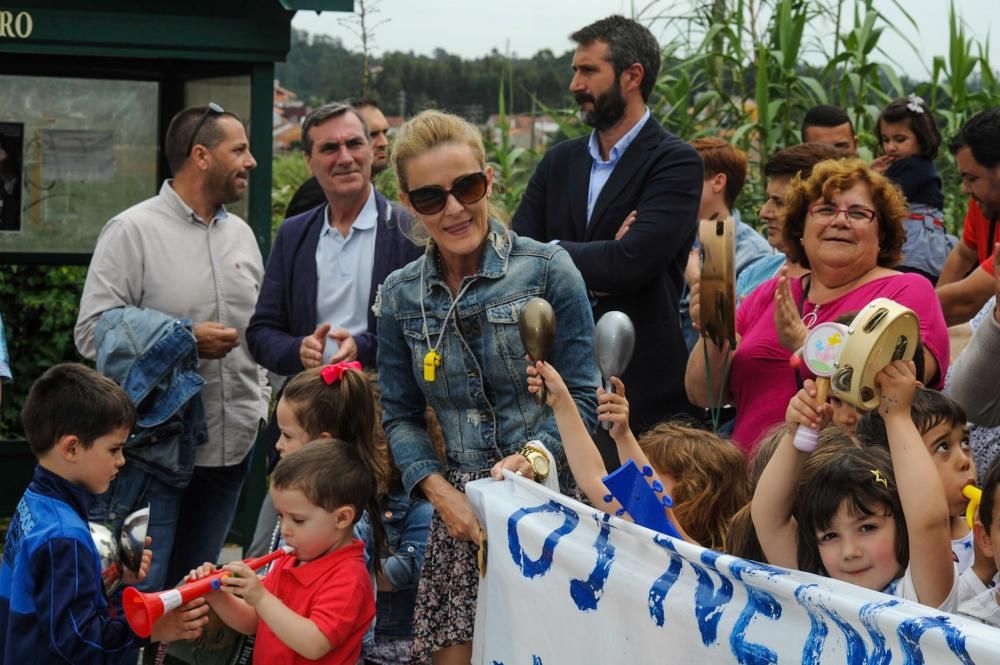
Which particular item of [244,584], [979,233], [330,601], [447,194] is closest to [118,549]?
[244,584]

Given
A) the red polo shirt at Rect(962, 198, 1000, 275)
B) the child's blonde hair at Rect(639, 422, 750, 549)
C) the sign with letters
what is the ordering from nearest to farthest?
the child's blonde hair at Rect(639, 422, 750, 549) → the red polo shirt at Rect(962, 198, 1000, 275) → the sign with letters

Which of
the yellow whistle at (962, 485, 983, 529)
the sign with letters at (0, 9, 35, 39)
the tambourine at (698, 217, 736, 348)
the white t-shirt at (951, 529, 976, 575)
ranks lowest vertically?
the white t-shirt at (951, 529, 976, 575)

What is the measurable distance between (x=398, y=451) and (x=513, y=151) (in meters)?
5.47

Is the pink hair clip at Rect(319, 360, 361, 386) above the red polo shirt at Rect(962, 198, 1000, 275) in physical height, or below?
below

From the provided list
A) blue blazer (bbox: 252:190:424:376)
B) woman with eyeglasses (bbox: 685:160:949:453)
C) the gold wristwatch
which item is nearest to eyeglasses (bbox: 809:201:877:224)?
woman with eyeglasses (bbox: 685:160:949:453)

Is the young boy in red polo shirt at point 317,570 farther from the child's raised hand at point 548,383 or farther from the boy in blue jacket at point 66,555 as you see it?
the child's raised hand at point 548,383

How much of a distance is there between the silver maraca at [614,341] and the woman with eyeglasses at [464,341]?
0.81 feet

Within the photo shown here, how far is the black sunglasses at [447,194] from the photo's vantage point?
3.39 m

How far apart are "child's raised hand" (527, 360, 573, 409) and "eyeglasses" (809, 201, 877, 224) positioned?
106 centimetres

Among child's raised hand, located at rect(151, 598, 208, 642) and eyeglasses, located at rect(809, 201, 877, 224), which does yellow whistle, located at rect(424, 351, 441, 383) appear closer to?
child's raised hand, located at rect(151, 598, 208, 642)

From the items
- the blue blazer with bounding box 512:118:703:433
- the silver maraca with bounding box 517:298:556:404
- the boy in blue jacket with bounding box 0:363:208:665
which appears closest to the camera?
A: the silver maraca with bounding box 517:298:556:404

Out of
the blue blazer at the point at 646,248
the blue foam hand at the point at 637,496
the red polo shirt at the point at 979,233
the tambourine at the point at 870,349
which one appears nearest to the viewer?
the tambourine at the point at 870,349

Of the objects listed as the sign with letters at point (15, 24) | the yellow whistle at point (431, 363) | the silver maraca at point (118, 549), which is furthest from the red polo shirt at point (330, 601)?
the sign with letters at point (15, 24)

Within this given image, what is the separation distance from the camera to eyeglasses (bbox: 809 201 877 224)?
374 cm
